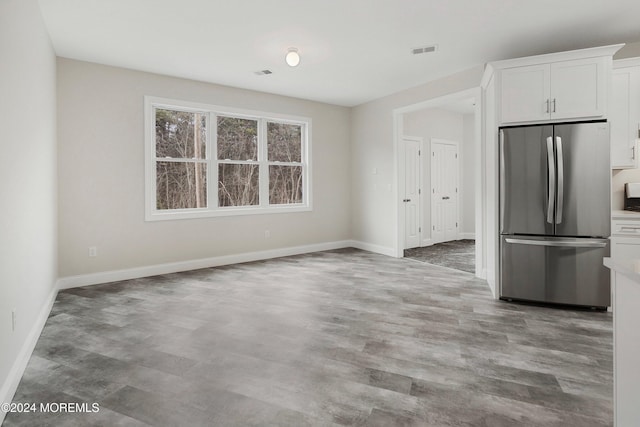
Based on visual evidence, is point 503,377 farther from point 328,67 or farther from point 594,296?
point 328,67

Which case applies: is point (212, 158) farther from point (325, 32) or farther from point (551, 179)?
point (551, 179)

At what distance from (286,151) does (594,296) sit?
4.79 m

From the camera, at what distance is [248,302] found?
3.78 metres

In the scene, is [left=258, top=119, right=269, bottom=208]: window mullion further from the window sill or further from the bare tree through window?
the bare tree through window

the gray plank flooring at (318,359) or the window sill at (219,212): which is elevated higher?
the window sill at (219,212)

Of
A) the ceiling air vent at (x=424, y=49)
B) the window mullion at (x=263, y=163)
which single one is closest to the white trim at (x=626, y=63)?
the ceiling air vent at (x=424, y=49)

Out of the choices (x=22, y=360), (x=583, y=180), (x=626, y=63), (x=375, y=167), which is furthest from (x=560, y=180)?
(x=22, y=360)

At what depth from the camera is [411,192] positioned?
7.31 metres

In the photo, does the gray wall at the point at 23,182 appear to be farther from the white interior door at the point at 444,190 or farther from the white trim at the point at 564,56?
the white interior door at the point at 444,190

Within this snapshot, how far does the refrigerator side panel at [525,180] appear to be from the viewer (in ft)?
11.8

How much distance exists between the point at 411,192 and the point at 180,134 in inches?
175

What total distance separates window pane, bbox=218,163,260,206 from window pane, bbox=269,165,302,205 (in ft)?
1.04

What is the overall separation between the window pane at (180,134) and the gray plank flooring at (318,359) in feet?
6.78

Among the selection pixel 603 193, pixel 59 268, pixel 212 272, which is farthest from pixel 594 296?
pixel 59 268
